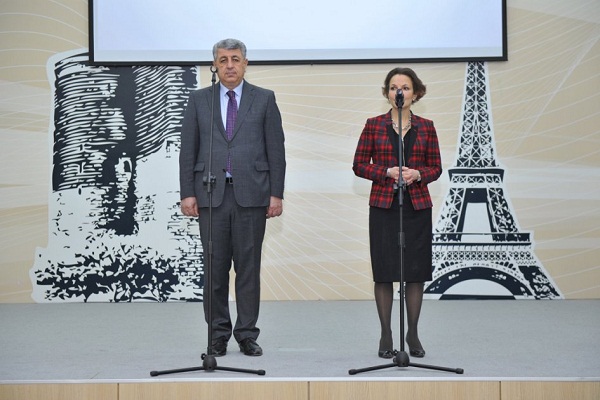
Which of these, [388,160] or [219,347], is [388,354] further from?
[388,160]

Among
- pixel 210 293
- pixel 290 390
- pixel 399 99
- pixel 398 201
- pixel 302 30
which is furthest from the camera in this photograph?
pixel 302 30

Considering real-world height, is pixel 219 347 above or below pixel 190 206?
below

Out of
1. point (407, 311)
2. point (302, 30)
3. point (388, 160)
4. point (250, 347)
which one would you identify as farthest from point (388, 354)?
point (302, 30)

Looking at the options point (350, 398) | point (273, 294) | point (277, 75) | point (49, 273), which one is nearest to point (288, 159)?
point (277, 75)

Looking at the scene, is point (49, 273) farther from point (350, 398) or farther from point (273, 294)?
point (350, 398)

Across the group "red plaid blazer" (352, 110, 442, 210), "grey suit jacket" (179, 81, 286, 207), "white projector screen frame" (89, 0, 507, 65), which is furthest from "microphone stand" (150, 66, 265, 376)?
"white projector screen frame" (89, 0, 507, 65)

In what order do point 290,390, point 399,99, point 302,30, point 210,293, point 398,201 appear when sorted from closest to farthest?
point 290,390 → point 399,99 → point 210,293 → point 398,201 → point 302,30

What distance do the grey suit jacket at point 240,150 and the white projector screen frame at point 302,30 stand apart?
2274 mm

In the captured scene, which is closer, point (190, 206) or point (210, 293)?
point (210, 293)

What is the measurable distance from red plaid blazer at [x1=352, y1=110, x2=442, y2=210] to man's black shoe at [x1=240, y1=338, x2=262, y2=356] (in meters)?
0.82

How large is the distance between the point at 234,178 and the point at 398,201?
2.41 feet

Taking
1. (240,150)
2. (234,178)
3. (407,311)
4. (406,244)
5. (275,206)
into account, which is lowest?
(407,311)

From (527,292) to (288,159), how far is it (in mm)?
1966

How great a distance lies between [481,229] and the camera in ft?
20.0
